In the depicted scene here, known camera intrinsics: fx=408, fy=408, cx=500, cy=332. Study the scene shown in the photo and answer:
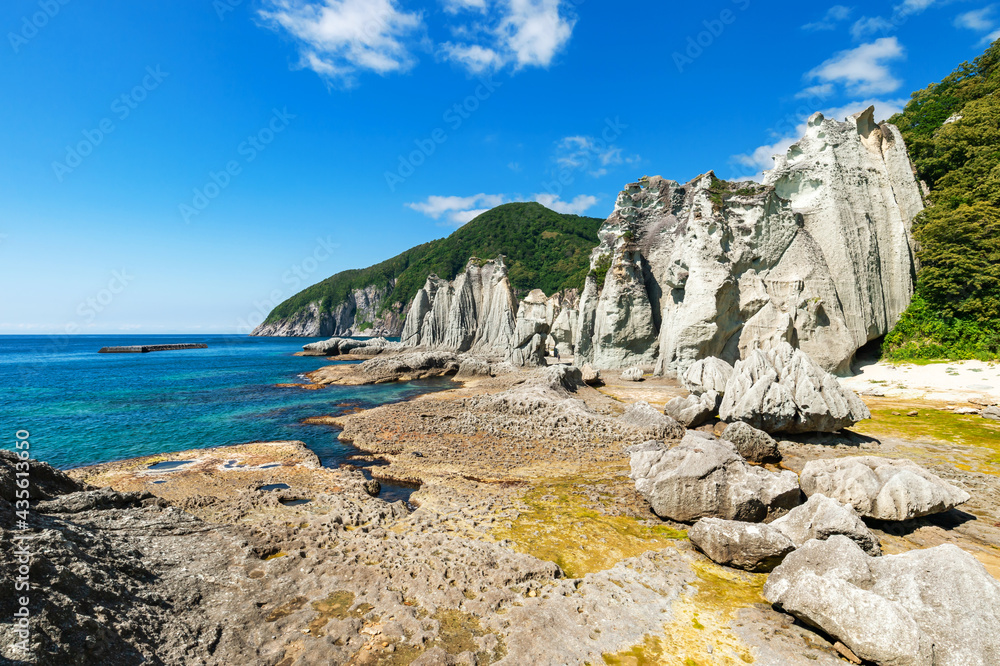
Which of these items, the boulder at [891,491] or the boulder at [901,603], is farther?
the boulder at [891,491]

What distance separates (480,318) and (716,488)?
153 feet

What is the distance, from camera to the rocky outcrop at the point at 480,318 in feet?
134

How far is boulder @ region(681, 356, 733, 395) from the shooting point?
16300mm

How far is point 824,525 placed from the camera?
6574 millimetres

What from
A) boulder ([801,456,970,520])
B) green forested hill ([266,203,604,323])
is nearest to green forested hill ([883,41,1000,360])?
boulder ([801,456,970,520])

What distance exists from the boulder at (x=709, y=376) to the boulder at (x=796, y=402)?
2950mm

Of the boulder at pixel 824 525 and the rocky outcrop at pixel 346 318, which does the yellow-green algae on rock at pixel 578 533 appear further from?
the rocky outcrop at pixel 346 318

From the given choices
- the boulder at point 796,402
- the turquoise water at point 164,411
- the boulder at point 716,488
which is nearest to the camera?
the boulder at point 716,488

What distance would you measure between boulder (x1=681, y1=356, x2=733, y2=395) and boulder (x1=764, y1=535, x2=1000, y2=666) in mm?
11260

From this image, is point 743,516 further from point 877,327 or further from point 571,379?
point 877,327

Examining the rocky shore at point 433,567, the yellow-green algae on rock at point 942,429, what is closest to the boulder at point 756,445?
the rocky shore at point 433,567

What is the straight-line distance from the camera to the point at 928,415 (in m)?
14.7

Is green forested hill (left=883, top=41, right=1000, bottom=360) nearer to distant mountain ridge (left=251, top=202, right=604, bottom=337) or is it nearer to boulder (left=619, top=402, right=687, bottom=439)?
boulder (left=619, top=402, right=687, bottom=439)

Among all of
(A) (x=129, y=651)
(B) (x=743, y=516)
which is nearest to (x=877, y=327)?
(B) (x=743, y=516)
